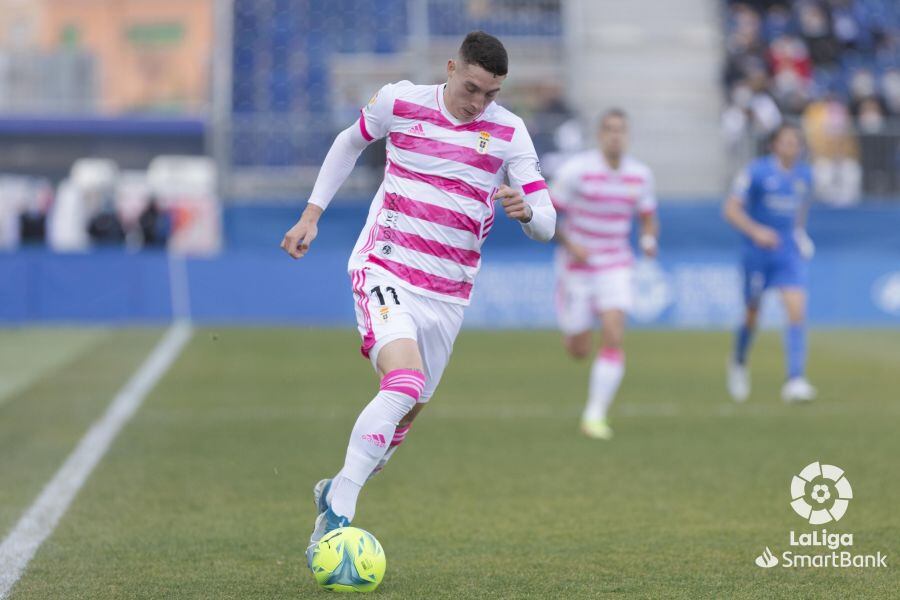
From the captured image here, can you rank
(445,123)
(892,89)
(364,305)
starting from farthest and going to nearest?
(892,89) < (445,123) < (364,305)

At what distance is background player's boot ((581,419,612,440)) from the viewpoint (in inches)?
415

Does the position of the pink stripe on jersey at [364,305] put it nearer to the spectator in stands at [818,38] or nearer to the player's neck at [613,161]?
the player's neck at [613,161]

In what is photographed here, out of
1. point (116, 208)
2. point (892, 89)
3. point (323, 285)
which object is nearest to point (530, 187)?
point (323, 285)

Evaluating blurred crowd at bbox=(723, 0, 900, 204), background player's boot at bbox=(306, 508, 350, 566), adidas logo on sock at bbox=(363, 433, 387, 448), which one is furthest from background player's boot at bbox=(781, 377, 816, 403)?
blurred crowd at bbox=(723, 0, 900, 204)

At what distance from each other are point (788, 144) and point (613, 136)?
7.74ft

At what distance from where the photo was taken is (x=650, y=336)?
65.5 feet

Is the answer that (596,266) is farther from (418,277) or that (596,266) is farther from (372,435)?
(372,435)

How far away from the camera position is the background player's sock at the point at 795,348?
12.7m

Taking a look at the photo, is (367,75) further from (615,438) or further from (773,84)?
(615,438)

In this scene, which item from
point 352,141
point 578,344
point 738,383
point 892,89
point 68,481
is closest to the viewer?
point 352,141

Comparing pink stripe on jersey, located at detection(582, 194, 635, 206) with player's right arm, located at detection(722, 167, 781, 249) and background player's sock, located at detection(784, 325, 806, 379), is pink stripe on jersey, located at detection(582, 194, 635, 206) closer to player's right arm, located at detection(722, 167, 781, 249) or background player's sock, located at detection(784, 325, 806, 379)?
player's right arm, located at detection(722, 167, 781, 249)

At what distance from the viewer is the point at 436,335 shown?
628cm

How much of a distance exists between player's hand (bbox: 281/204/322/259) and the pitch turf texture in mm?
1297

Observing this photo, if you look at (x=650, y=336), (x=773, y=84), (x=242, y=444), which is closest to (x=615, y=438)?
(x=242, y=444)
